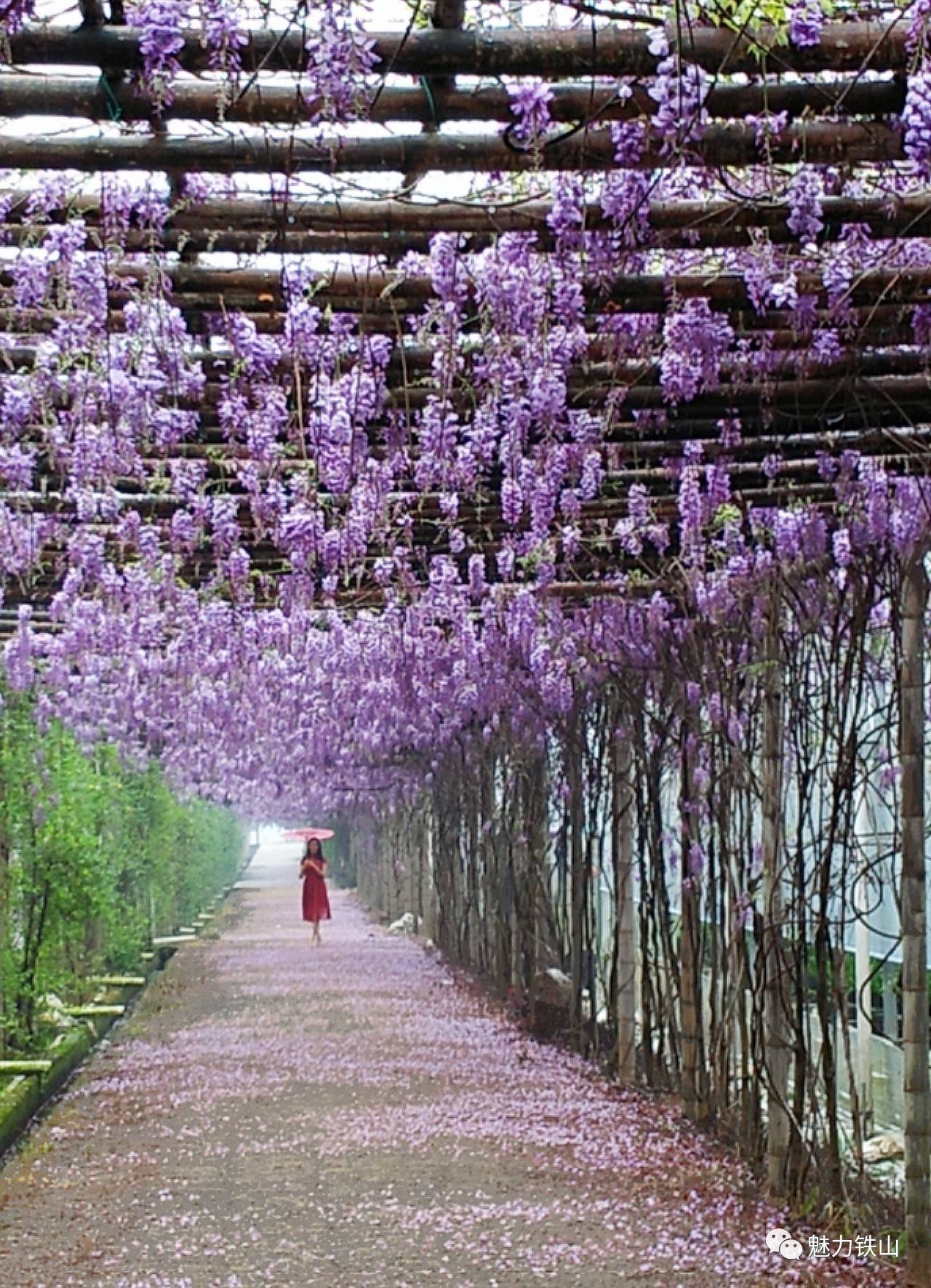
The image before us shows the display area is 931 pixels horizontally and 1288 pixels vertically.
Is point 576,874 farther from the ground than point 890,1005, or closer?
farther from the ground

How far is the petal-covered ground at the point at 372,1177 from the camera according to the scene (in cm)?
441

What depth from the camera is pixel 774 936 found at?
513cm

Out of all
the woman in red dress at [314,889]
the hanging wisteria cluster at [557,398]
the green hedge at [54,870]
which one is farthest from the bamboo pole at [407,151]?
the woman in red dress at [314,889]

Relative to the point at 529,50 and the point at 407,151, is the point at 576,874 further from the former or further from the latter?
the point at 529,50

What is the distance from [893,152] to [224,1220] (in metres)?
3.71

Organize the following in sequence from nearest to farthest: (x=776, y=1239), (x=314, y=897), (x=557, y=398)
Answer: (x=557, y=398)
(x=776, y=1239)
(x=314, y=897)

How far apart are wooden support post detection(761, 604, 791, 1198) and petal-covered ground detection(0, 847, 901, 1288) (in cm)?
20

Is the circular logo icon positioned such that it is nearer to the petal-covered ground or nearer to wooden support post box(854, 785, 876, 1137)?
the petal-covered ground

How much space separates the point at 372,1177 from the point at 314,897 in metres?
11.1

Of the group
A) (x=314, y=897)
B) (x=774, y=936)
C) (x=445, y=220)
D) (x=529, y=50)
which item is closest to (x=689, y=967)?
(x=774, y=936)

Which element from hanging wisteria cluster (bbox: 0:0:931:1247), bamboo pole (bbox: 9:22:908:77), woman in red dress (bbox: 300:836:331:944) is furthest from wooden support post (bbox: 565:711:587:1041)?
woman in red dress (bbox: 300:836:331:944)

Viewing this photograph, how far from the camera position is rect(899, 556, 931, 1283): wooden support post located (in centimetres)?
415

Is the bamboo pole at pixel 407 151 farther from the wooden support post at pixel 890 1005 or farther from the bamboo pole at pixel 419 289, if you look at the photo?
the wooden support post at pixel 890 1005

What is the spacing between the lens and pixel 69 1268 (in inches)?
174
